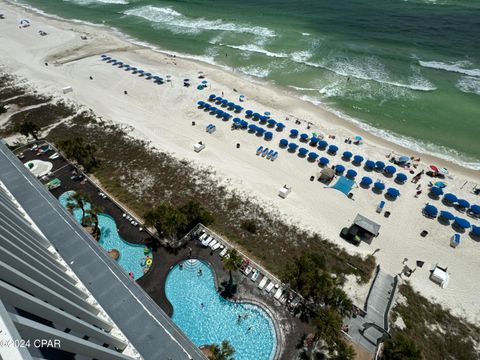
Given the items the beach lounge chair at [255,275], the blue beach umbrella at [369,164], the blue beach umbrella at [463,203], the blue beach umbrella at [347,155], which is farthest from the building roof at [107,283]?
the blue beach umbrella at [463,203]

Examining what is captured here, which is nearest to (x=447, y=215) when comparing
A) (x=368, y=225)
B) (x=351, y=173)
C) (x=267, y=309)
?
(x=368, y=225)

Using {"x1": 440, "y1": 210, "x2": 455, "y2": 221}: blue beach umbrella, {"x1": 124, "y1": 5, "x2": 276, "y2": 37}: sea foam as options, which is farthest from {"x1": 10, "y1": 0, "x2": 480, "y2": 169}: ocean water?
{"x1": 440, "y1": 210, "x2": 455, "y2": 221}: blue beach umbrella

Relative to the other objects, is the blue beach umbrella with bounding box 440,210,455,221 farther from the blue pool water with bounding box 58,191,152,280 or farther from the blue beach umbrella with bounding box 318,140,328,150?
the blue pool water with bounding box 58,191,152,280

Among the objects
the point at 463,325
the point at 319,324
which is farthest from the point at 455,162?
the point at 319,324

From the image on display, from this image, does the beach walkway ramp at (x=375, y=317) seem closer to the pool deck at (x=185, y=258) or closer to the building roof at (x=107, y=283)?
the pool deck at (x=185, y=258)

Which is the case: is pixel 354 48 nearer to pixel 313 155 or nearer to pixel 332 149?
pixel 332 149
